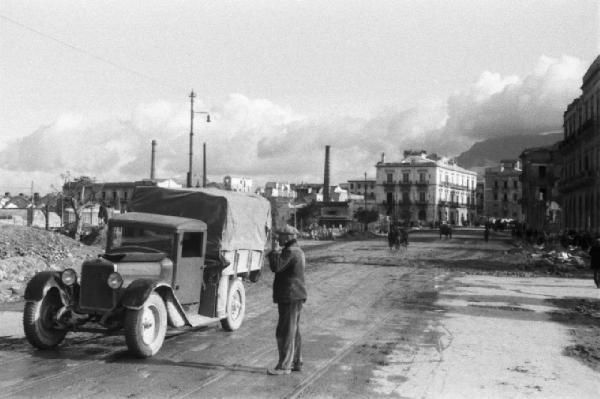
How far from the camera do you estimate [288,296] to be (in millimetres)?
7492

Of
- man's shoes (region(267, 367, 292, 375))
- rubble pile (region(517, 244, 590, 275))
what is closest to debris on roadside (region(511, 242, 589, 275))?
rubble pile (region(517, 244, 590, 275))

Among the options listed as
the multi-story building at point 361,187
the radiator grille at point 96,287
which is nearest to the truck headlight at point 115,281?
the radiator grille at point 96,287

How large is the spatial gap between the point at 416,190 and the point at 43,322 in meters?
118

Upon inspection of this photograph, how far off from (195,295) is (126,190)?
4299 inches

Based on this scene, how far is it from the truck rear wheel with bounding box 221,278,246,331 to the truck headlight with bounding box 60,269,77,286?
8.06 feet

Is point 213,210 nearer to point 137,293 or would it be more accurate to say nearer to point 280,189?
point 137,293

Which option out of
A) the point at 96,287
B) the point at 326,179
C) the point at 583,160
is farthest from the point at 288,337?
the point at 326,179

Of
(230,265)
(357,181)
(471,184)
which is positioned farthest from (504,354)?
(357,181)

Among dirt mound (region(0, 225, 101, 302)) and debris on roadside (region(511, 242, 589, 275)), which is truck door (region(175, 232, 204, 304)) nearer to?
dirt mound (region(0, 225, 101, 302))

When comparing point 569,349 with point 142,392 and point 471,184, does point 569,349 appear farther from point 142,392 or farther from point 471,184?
point 471,184

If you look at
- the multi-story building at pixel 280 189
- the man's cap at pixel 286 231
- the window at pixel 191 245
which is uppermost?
the multi-story building at pixel 280 189

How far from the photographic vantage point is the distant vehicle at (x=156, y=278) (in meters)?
8.30

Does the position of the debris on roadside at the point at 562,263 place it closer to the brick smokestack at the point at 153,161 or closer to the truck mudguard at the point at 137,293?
the truck mudguard at the point at 137,293

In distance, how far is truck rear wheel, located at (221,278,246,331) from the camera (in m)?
10.1
